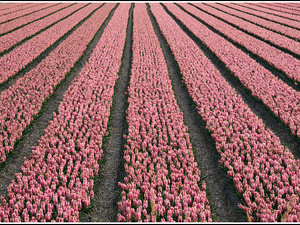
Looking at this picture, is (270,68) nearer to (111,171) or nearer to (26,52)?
(111,171)

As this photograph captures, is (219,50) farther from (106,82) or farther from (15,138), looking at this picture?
(15,138)

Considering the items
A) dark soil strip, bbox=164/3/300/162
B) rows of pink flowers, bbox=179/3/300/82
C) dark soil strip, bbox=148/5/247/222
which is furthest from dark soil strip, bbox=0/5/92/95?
rows of pink flowers, bbox=179/3/300/82

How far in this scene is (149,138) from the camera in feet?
27.5

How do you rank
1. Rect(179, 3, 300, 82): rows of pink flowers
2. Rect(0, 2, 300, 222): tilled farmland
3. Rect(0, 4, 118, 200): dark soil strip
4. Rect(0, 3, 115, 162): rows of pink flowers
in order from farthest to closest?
Rect(179, 3, 300, 82): rows of pink flowers < Rect(0, 3, 115, 162): rows of pink flowers < Rect(0, 4, 118, 200): dark soil strip < Rect(0, 2, 300, 222): tilled farmland

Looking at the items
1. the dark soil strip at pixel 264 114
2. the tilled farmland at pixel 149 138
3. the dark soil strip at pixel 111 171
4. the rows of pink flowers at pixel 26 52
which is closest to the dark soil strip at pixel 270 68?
the tilled farmland at pixel 149 138

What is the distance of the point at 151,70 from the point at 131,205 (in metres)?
10.5

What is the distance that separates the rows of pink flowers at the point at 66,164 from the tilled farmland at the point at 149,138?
35 mm

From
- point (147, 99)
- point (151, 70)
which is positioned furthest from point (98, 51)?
point (147, 99)

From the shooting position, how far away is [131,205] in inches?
236

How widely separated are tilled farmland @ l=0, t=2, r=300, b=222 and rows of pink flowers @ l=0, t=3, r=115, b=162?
0.07 metres

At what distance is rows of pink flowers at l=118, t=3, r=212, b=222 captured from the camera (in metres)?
5.62

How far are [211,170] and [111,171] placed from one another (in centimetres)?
328

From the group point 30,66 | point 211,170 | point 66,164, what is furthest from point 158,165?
point 30,66

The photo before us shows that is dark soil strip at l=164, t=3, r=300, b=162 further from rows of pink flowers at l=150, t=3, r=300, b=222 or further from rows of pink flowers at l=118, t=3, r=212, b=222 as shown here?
rows of pink flowers at l=118, t=3, r=212, b=222
